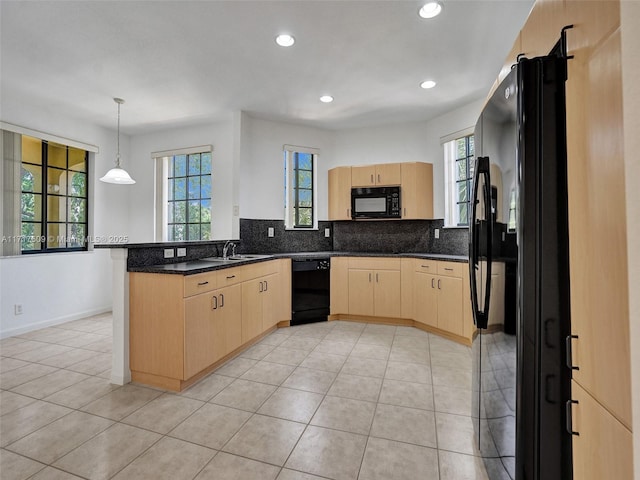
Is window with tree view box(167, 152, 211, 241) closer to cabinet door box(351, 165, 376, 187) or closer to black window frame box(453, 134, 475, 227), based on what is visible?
cabinet door box(351, 165, 376, 187)

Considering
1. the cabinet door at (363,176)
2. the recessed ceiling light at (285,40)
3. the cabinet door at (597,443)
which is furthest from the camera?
the cabinet door at (363,176)

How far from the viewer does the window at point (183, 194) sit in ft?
14.7

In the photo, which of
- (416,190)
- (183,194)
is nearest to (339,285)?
(416,190)

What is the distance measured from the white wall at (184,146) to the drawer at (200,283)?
5.03 feet

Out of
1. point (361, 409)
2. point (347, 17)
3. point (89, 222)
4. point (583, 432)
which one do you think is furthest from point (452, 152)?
point (89, 222)

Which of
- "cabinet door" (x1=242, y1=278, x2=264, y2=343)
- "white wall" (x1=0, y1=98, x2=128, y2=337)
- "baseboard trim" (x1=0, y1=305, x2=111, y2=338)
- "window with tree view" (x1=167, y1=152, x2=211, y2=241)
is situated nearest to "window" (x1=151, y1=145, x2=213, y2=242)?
"window with tree view" (x1=167, y1=152, x2=211, y2=241)

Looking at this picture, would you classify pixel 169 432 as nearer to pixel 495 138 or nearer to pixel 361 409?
pixel 361 409

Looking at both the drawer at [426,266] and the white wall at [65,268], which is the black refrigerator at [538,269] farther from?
the white wall at [65,268]

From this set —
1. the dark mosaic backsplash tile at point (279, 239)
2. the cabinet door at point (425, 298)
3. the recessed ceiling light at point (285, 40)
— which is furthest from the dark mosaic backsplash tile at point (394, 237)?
the recessed ceiling light at point (285, 40)

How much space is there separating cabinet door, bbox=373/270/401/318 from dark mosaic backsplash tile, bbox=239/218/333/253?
104 centimetres

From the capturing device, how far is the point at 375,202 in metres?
4.08

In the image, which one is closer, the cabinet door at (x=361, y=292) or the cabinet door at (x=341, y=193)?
the cabinet door at (x=361, y=292)

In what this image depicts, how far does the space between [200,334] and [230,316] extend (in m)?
0.39

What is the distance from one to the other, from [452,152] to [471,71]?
1144 millimetres
